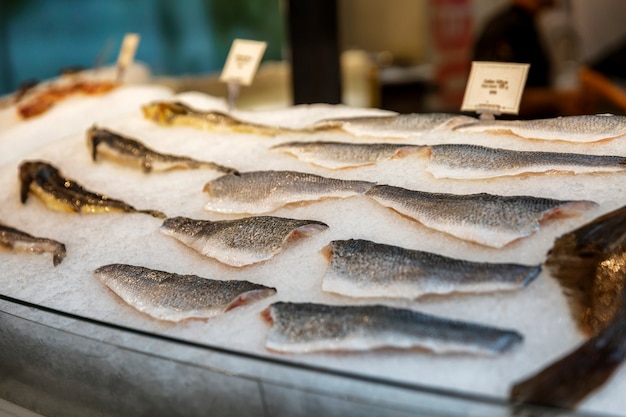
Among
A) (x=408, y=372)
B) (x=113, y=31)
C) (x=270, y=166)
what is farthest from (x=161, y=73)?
(x=408, y=372)

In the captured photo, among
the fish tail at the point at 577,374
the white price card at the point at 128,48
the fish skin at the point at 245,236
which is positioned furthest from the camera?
the white price card at the point at 128,48

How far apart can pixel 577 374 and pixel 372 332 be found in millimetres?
389

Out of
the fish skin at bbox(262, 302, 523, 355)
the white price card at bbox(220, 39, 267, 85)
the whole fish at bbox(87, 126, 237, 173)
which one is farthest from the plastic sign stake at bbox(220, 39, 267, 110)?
the fish skin at bbox(262, 302, 523, 355)

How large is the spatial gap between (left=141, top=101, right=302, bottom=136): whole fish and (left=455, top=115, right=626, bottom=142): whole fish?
896mm

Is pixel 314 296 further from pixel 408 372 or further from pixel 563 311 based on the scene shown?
pixel 563 311

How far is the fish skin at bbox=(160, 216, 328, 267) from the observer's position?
1704 millimetres

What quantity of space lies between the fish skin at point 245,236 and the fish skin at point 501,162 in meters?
0.44

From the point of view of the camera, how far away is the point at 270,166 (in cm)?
226

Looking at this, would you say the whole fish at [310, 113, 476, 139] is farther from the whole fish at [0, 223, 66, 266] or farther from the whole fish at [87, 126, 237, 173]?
the whole fish at [0, 223, 66, 266]

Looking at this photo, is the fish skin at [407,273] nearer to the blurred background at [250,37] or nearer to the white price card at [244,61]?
the white price card at [244,61]

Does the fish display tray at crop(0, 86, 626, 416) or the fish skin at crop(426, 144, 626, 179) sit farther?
the fish skin at crop(426, 144, 626, 179)

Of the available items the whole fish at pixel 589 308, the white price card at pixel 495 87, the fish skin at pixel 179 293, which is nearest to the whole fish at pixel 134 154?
the fish skin at pixel 179 293

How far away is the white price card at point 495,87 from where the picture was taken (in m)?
2.08

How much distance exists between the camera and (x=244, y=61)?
2859 millimetres
